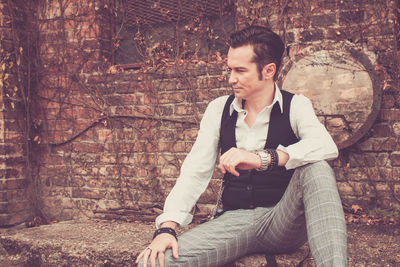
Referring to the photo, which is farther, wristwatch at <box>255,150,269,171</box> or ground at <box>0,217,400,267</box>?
ground at <box>0,217,400,267</box>

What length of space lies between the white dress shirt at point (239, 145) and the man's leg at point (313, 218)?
98 millimetres

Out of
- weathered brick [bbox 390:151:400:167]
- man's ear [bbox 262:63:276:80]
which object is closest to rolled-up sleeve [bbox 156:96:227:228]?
man's ear [bbox 262:63:276:80]

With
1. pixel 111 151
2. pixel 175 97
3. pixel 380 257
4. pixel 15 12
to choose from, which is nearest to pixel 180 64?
pixel 175 97

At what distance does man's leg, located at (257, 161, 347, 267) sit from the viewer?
163 centimetres

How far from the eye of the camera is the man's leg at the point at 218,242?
1894 mm

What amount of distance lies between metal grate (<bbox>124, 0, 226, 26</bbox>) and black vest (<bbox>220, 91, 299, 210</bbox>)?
5.83ft

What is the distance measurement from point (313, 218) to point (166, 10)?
8.99 ft

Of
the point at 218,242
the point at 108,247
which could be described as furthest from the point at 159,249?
the point at 108,247

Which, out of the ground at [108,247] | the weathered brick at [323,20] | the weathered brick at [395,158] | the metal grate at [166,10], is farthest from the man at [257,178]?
the metal grate at [166,10]

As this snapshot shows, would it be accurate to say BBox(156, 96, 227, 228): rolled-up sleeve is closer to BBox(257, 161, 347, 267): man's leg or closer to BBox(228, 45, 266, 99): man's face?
BBox(228, 45, 266, 99): man's face

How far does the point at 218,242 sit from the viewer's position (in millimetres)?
1984

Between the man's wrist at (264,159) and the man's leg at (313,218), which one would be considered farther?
the man's wrist at (264,159)

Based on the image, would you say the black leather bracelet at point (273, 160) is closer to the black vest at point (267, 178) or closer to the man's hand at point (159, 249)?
the black vest at point (267, 178)

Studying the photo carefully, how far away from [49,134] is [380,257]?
Result: 3277 millimetres
